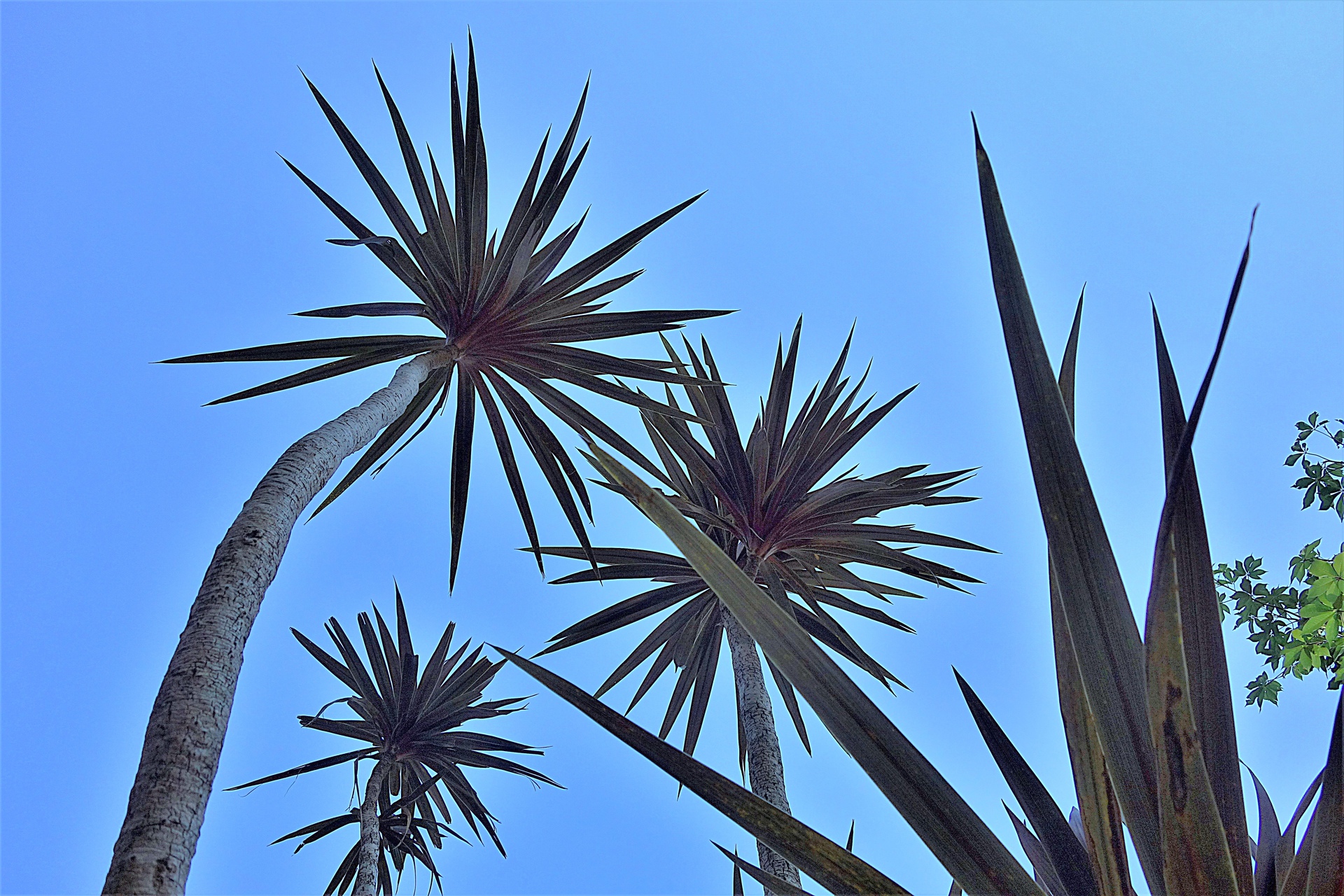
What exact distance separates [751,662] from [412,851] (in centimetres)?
254

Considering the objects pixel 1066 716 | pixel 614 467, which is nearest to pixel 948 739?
pixel 1066 716

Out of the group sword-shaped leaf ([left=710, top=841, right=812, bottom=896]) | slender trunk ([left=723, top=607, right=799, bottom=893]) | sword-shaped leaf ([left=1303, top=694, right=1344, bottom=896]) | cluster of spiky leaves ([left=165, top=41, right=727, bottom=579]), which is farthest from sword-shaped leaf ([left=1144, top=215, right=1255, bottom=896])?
cluster of spiky leaves ([left=165, top=41, right=727, bottom=579])

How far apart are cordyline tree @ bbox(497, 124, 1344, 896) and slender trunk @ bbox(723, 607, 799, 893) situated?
68.9 inches

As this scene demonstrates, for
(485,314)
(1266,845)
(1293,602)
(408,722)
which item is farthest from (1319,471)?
(408,722)

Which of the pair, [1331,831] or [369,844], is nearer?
[1331,831]

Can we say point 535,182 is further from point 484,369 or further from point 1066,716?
point 1066,716

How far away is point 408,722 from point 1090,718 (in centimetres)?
422

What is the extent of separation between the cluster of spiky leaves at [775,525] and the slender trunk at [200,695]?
67.8 inches

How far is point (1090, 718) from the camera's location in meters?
0.91

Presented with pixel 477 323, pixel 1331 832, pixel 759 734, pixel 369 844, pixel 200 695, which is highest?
pixel 477 323

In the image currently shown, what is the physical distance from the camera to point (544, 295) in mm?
3160

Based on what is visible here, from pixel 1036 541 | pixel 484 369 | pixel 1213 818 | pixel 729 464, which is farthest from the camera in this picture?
pixel 729 464

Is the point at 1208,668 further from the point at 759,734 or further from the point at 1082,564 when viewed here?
the point at 759,734

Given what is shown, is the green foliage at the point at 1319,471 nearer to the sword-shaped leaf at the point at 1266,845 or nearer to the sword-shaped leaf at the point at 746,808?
the sword-shaped leaf at the point at 1266,845
